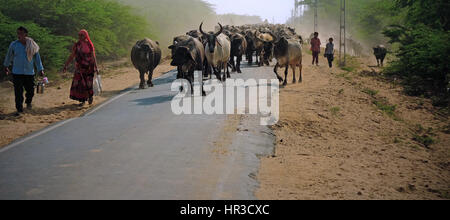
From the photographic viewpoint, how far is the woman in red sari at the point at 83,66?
11633 millimetres

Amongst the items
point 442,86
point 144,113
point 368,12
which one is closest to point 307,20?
point 368,12

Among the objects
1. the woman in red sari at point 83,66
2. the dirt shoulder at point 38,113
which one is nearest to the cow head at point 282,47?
the dirt shoulder at point 38,113

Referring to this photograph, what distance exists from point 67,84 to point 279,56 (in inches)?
388

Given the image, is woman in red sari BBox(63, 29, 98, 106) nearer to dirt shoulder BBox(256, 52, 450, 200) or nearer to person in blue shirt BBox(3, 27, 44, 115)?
person in blue shirt BBox(3, 27, 44, 115)

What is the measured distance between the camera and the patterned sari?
11655 millimetres

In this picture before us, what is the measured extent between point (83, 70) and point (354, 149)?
733 cm

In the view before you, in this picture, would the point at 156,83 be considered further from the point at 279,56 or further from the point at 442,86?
the point at 442,86

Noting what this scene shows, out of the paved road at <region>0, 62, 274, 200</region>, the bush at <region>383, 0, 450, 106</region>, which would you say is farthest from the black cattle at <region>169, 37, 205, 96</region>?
the bush at <region>383, 0, 450, 106</region>

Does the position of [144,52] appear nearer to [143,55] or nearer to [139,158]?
[143,55]

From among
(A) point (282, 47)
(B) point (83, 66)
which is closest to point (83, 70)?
(B) point (83, 66)

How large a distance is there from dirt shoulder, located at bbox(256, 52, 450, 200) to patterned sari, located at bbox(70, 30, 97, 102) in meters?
5.27

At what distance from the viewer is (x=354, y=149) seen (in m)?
8.32

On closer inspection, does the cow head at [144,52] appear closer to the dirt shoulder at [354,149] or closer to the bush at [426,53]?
the dirt shoulder at [354,149]

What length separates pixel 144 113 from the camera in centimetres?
1057
